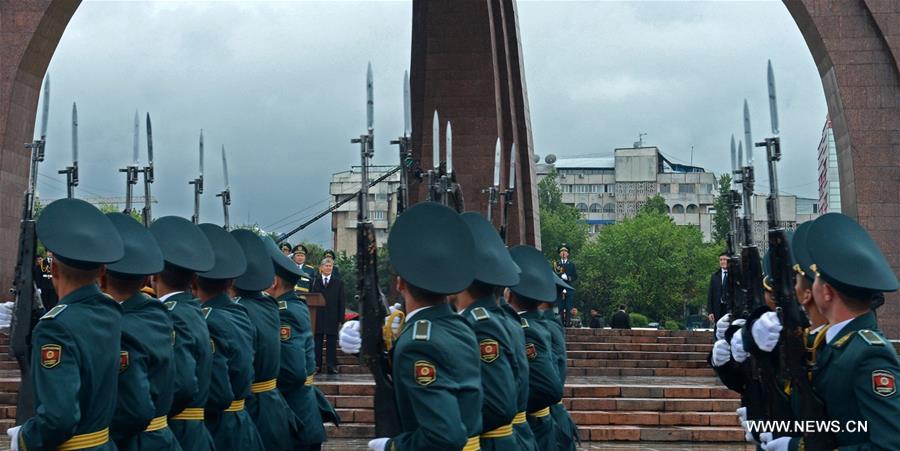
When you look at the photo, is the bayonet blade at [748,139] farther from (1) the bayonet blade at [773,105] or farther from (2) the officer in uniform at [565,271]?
(2) the officer in uniform at [565,271]

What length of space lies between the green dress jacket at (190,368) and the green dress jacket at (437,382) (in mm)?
1612

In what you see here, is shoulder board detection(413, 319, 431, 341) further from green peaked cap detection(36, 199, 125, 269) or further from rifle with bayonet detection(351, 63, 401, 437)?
green peaked cap detection(36, 199, 125, 269)

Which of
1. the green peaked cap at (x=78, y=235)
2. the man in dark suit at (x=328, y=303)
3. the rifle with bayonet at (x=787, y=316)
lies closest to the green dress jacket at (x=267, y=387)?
the green peaked cap at (x=78, y=235)

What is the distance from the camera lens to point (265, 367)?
23.1 feet

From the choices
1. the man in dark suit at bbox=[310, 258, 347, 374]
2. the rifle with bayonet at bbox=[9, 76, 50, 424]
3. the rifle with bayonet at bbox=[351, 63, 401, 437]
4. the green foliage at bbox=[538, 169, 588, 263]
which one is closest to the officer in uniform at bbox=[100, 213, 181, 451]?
the rifle with bayonet at bbox=[9, 76, 50, 424]

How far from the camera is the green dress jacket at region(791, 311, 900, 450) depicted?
3.83 metres

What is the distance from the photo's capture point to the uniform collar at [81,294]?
14.8ft

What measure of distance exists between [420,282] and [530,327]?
7.14ft

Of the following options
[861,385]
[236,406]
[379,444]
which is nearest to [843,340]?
[861,385]

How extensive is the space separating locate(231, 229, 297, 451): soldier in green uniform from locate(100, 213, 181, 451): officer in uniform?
1.63 meters

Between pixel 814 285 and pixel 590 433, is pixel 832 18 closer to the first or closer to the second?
pixel 590 433

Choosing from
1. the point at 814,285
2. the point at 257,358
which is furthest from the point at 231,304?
the point at 814,285

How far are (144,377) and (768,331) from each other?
2610 mm

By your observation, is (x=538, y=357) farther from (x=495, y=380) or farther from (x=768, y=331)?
(x=768, y=331)
